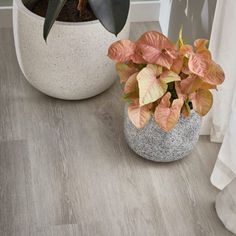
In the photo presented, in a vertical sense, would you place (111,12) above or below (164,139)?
above

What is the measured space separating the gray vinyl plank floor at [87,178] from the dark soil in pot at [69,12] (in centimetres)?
34

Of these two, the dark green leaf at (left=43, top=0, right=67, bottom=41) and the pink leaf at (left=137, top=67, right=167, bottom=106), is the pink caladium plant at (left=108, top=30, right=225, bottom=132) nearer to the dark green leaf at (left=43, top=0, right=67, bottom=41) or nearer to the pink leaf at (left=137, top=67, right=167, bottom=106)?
the pink leaf at (left=137, top=67, right=167, bottom=106)

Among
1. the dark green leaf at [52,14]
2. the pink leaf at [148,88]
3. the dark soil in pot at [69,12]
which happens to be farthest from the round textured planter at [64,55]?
the pink leaf at [148,88]

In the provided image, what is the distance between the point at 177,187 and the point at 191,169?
101 mm

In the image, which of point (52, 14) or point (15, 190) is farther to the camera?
point (15, 190)

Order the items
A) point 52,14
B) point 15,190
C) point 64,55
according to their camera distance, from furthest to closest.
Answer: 1. point 64,55
2. point 15,190
3. point 52,14

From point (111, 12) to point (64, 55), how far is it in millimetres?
308

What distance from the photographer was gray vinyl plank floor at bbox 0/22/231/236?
1671mm

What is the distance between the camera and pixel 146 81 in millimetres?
1630

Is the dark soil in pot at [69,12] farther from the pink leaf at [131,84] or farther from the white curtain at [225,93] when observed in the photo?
the white curtain at [225,93]

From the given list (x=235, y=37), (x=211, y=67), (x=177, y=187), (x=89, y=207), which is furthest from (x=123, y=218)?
(x=235, y=37)

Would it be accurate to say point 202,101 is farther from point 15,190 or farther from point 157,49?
point 15,190

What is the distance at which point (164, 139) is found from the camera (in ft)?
5.80

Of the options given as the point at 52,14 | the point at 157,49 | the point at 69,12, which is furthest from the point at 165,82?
the point at 69,12
